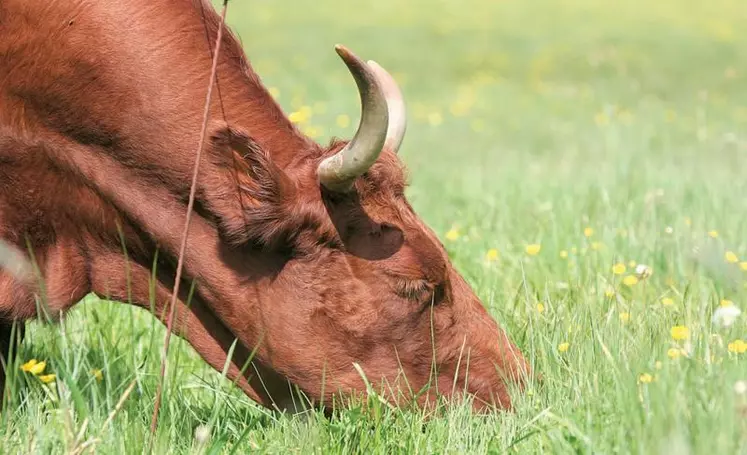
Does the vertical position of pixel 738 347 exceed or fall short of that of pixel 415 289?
it falls short

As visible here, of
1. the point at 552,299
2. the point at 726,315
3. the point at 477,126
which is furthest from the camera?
the point at 477,126

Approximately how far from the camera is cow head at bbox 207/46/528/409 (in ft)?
11.7

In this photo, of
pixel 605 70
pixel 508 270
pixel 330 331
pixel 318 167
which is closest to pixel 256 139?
pixel 318 167

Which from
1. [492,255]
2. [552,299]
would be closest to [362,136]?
[552,299]

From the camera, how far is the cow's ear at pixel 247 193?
3535mm

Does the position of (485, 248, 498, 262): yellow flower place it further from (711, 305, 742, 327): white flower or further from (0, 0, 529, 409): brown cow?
(711, 305, 742, 327): white flower

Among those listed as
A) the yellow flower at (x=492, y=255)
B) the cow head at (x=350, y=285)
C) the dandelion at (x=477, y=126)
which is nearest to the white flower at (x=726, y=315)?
the cow head at (x=350, y=285)

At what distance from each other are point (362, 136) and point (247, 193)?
17.4 inches

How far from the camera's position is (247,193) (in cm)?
358

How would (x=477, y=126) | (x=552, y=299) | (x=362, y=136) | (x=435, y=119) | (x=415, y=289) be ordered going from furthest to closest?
(x=435, y=119)
(x=477, y=126)
(x=552, y=299)
(x=415, y=289)
(x=362, y=136)

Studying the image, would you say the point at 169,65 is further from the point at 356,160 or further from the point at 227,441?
the point at 227,441

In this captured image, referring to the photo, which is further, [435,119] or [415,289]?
[435,119]

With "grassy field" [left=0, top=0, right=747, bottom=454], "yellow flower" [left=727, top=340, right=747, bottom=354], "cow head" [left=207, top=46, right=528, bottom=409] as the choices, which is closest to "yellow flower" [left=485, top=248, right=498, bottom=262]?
"grassy field" [left=0, top=0, right=747, bottom=454]

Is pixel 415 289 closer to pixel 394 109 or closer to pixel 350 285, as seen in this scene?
pixel 350 285
